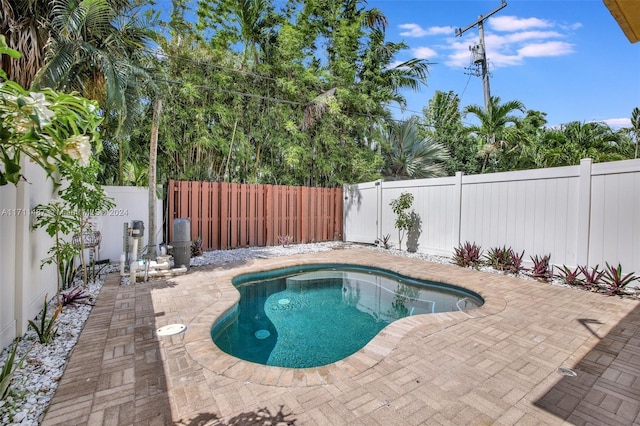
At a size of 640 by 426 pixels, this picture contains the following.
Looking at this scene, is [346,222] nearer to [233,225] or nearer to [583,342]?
[233,225]

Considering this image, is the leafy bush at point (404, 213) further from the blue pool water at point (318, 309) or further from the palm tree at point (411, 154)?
the palm tree at point (411, 154)

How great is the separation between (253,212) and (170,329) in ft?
18.7

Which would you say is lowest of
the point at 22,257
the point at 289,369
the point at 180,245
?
the point at 289,369

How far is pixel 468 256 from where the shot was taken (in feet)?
21.3

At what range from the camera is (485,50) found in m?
16.9

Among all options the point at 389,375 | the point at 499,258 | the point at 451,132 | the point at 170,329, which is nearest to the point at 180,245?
the point at 170,329

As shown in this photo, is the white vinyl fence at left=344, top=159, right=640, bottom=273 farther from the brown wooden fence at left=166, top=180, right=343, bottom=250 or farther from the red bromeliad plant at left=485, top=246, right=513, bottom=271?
the brown wooden fence at left=166, top=180, right=343, bottom=250

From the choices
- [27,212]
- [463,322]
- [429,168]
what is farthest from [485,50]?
[27,212]

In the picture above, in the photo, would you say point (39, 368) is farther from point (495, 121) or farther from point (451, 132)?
point (451, 132)

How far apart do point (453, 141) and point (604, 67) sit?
225 inches

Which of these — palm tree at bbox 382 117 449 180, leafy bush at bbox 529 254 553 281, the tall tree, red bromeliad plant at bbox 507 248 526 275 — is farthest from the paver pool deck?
the tall tree

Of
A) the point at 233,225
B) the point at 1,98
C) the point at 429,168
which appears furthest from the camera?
the point at 429,168

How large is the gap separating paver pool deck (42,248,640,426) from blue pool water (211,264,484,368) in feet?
1.71

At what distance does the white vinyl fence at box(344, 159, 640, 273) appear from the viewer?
4754 mm
